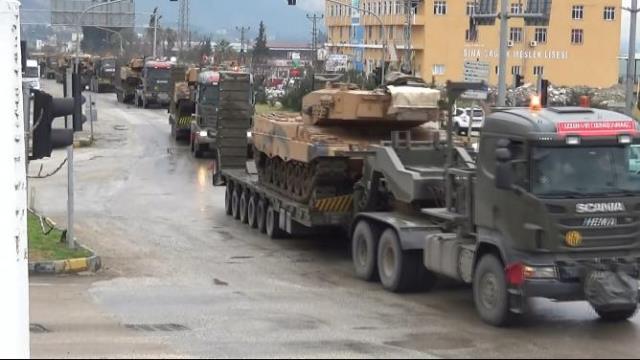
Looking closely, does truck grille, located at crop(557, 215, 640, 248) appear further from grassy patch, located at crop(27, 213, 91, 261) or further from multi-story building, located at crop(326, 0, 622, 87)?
multi-story building, located at crop(326, 0, 622, 87)

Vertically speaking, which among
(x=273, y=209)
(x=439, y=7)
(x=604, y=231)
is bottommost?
(x=273, y=209)

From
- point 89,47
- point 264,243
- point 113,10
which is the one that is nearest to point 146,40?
point 89,47

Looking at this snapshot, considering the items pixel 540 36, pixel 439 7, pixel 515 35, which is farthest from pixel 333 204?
pixel 540 36

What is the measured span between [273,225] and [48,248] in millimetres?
4833

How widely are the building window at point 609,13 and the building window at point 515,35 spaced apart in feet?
30.0

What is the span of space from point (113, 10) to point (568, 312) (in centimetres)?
7063

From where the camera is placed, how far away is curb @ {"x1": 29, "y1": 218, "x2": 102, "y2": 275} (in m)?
15.5

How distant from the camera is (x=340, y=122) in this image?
59.7 feet

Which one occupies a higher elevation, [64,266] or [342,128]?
[342,128]

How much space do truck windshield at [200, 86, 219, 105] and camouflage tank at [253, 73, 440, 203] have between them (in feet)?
62.8

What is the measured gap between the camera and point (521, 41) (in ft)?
340

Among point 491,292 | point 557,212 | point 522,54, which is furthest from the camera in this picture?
point 522,54

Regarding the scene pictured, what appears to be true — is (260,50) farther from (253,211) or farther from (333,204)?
(333,204)

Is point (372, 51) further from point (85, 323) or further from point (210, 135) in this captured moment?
point (85, 323)
